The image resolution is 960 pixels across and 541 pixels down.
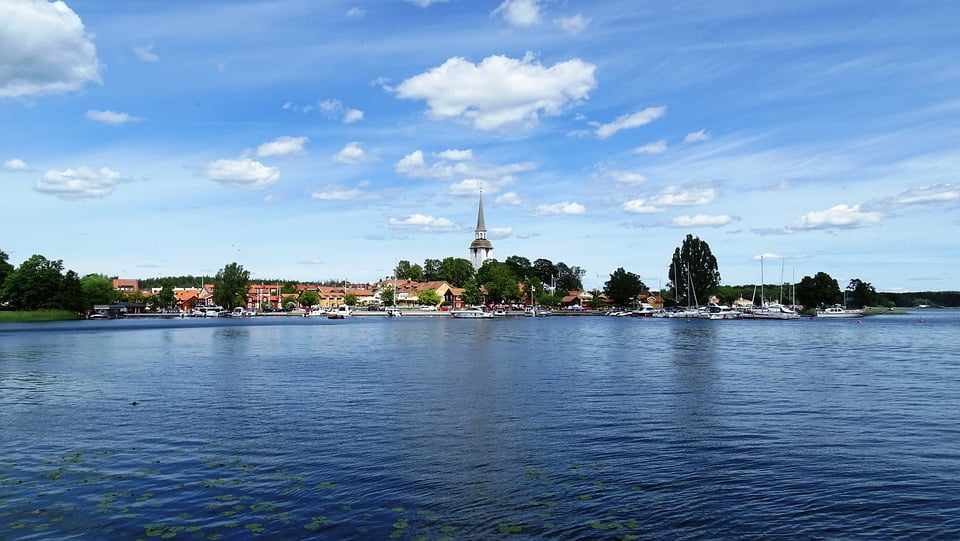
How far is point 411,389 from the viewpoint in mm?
35781

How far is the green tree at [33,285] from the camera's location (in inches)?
5807

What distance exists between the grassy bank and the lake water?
407 feet

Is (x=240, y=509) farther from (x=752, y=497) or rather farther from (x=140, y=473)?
(x=752, y=497)

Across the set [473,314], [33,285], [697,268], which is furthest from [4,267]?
[697,268]

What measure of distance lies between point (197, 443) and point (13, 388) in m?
21.0

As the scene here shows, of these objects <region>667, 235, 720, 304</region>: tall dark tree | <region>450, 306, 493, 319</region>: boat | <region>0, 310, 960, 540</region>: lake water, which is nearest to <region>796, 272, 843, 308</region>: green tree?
<region>667, 235, 720, 304</region>: tall dark tree

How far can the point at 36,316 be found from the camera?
488ft

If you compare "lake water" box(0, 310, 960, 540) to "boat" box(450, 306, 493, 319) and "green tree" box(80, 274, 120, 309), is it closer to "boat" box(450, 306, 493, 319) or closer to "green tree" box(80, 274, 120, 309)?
"boat" box(450, 306, 493, 319)

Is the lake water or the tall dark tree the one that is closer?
the lake water

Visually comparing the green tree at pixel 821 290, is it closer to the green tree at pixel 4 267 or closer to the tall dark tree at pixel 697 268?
the tall dark tree at pixel 697 268

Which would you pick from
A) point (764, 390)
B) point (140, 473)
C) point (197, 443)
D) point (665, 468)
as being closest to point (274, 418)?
point (197, 443)

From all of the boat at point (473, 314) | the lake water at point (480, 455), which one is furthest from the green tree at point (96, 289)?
the lake water at point (480, 455)

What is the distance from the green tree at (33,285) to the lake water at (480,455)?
12781cm

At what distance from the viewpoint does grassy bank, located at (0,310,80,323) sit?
144 m
